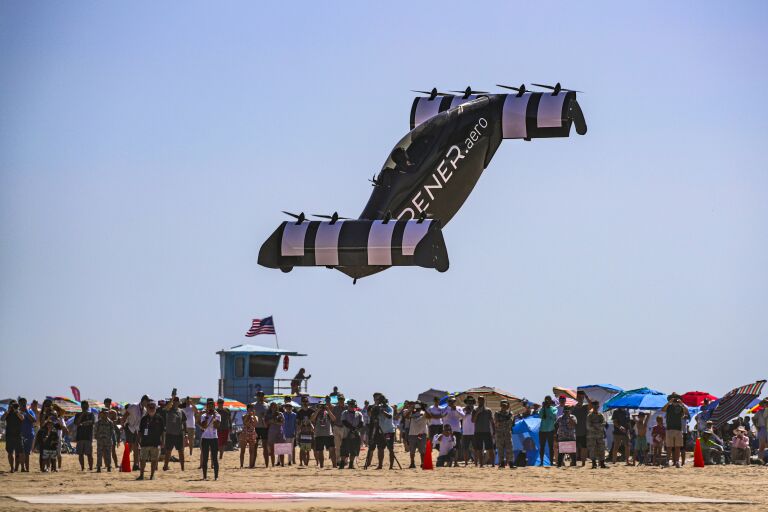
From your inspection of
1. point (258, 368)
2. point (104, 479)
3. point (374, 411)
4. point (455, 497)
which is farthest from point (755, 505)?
point (258, 368)

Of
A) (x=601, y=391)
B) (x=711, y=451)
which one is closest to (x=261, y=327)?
(x=601, y=391)

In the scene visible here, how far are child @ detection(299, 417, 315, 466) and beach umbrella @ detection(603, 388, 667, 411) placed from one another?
7.48 meters

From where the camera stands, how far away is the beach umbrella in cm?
3084

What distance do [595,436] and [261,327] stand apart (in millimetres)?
28782

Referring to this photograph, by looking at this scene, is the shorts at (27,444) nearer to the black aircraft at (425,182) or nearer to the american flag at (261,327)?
the black aircraft at (425,182)

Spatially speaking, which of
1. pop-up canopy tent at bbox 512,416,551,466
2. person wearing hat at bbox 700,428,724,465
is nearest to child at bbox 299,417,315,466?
pop-up canopy tent at bbox 512,416,551,466

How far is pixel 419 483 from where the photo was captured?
21.7 m

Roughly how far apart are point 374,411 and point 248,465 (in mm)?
3782

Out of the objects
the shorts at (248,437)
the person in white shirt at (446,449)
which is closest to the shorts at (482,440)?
the person in white shirt at (446,449)

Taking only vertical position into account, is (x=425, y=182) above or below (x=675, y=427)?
above

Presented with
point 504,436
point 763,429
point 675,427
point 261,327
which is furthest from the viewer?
point 261,327

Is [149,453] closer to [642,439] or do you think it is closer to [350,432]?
[350,432]

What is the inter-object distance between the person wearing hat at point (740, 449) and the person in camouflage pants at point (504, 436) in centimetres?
465

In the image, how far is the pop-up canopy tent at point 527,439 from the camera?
89.0 feet
